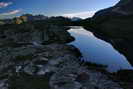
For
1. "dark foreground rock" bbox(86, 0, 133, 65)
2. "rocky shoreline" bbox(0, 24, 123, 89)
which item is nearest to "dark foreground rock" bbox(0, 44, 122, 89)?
"rocky shoreline" bbox(0, 24, 123, 89)

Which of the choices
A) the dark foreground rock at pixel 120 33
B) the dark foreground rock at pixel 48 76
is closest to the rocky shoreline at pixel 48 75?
the dark foreground rock at pixel 48 76

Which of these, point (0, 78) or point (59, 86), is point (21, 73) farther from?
point (59, 86)

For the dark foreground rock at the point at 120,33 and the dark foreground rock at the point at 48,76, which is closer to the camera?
Result: the dark foreground rock at the point at 48,76

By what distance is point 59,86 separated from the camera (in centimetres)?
2138

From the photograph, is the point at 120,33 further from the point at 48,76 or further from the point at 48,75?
the point at 48,76

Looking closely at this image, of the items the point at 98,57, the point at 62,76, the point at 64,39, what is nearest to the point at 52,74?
the point at 62,76

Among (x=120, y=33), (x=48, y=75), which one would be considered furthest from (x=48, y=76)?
(x=120, y=33)

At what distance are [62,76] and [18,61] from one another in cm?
1268

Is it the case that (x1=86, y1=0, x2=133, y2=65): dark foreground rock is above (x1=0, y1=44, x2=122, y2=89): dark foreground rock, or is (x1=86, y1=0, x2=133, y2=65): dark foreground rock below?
above

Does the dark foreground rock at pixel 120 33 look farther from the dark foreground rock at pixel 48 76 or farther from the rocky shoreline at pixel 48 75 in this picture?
the dark foreground rock at pixel 48 76

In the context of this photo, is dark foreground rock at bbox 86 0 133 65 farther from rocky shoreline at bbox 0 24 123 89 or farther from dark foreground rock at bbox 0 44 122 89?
dark foreground rock at bbox 0 44 122 89

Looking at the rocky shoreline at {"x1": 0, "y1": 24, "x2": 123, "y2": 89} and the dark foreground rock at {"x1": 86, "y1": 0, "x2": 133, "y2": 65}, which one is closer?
the rocky shoreline at {"x1": 0, "y1": 24, "x2": 123, "y2": 89}

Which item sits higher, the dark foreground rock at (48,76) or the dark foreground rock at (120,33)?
the dark foreground rock at (120,33)

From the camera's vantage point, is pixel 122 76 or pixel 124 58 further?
pixel 124 58
